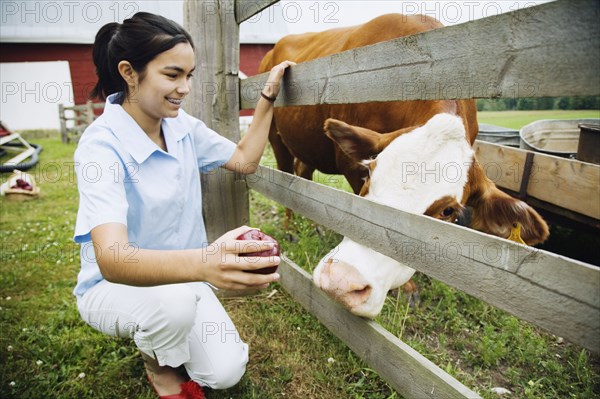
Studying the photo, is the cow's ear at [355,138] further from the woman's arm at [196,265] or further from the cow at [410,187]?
the woman's arm at [196,265]

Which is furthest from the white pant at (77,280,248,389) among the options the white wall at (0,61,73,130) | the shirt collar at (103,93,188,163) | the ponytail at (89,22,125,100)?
the white wall at (0,61,73,130)

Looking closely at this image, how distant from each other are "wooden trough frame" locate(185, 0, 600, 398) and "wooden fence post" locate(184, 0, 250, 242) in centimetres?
1

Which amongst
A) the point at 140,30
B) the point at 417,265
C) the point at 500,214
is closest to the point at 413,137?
the point at 500,214

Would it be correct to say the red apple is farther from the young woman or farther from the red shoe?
the red shoe

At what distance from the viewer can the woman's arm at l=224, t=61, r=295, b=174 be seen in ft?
6.70

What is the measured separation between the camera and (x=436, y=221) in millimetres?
1276

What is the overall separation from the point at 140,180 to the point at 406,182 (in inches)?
48.6

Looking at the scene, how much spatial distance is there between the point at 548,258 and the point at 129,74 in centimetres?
167

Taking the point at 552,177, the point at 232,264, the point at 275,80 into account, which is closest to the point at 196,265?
the point at 232,264

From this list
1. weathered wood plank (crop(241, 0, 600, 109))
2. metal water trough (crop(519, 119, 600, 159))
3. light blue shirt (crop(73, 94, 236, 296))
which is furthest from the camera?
metal water trough (crop(519, 119, 600, 159))

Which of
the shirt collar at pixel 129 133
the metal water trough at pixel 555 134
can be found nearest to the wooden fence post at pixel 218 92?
the shirt collar at pixel 129 133

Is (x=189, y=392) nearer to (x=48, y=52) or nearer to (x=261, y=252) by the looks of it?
(x=261, y=252)

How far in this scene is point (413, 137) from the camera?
197 centimetres

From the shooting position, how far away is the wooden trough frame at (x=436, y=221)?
88cm
